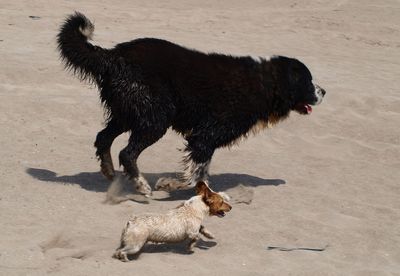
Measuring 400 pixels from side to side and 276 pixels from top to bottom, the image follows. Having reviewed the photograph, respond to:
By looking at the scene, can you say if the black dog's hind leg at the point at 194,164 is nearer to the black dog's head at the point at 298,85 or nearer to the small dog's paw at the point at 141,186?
the small dog's paw at the point at 141,186

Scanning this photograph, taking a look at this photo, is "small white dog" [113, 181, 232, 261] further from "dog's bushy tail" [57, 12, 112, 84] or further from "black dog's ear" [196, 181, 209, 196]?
"dog's bushy tail" [57, 12, 112, 84]

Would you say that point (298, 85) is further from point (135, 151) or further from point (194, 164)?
point (135, 151)

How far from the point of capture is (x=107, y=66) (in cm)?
836

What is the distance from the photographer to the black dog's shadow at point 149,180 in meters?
8.62

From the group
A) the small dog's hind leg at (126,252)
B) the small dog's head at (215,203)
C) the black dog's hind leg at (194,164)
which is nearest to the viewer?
the small dog's hind leg at (126,252)

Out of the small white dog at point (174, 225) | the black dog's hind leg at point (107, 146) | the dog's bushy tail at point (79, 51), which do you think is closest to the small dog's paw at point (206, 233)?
the small white dog at point (174, 225)

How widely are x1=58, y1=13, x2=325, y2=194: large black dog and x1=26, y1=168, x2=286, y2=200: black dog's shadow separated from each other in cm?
17

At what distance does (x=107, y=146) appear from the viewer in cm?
891

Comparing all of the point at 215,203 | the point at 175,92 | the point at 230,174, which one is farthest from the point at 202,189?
the point at 230,174

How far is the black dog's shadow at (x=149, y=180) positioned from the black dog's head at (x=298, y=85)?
95 centimetres

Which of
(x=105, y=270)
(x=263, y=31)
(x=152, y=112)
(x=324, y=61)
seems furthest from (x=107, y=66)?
(x=263, y=31)

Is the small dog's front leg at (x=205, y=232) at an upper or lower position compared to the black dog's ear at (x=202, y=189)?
lower

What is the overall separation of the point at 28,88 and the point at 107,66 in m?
3.55

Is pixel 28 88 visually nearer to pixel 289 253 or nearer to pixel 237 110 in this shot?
pixel 237 110
